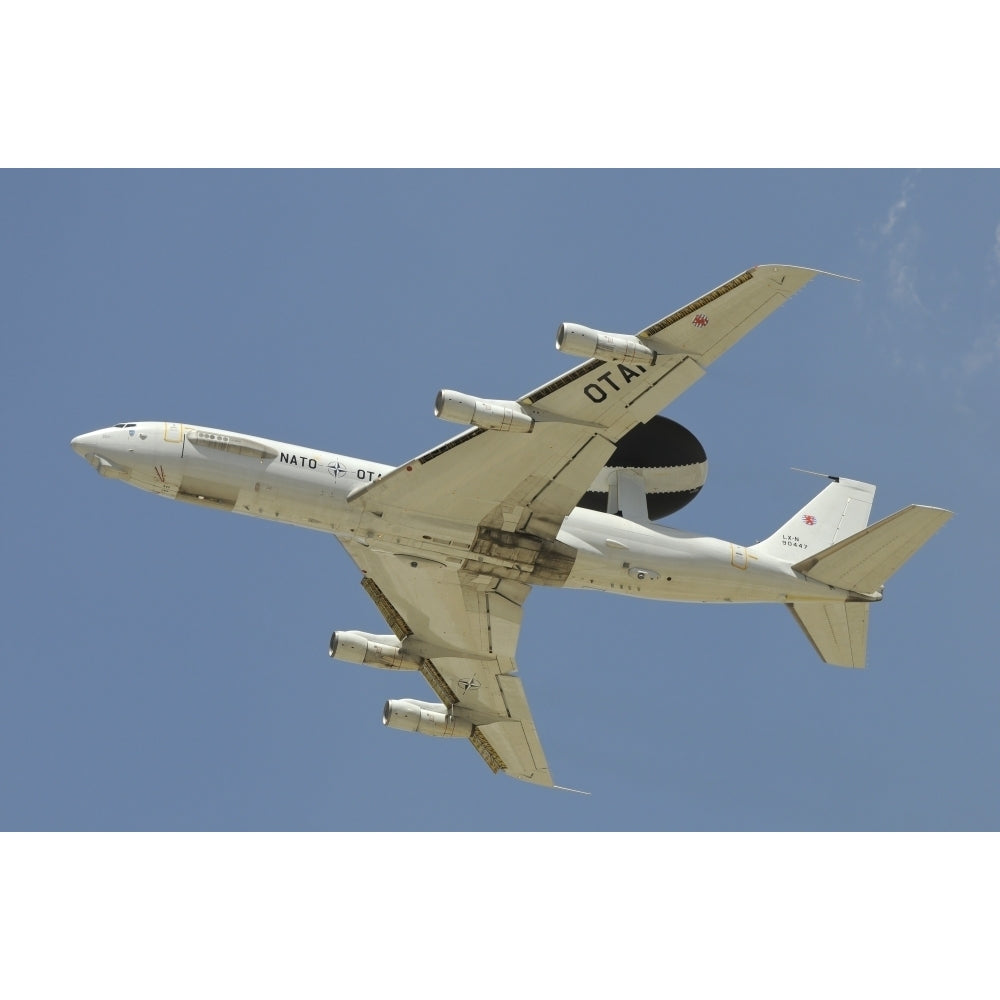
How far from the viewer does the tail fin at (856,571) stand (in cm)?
5566

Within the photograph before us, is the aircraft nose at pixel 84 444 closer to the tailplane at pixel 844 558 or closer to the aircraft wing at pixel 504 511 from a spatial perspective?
the aircraft wing at pixel 504 511

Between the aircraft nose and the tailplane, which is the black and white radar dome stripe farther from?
the aircraft nose

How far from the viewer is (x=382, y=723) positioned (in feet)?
206

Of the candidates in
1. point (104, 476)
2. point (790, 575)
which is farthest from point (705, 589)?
point (104, 476)

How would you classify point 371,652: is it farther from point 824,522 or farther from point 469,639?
point 824,522

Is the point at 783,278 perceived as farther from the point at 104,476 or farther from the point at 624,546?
the point at 104,476

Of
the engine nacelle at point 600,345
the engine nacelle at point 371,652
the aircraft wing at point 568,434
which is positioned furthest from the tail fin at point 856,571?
the engine nacelle at point 371,652

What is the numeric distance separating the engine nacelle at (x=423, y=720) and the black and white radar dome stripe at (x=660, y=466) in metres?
10.6

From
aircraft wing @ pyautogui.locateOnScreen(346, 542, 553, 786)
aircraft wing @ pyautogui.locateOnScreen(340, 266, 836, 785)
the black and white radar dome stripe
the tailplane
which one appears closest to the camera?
aircraft wing @ pyautogui.locateOnScreen(340, 266, 836, 785)

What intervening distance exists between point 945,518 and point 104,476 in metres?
28.8

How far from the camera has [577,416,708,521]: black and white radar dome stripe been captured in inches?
2221

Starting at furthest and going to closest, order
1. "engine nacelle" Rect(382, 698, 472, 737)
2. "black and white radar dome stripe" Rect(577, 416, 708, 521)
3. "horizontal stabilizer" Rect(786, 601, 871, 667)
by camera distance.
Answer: "engine nacelle" Rect(382, 698, 472, 737), "horizontal stabilizer" Rect(786, 601, 871, 667), "black and white radar dome stripe" Rect(577, 416, 708, 521)

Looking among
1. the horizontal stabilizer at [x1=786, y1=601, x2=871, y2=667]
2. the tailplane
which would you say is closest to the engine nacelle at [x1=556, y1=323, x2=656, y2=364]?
the tailplane

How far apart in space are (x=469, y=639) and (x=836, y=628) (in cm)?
1380
